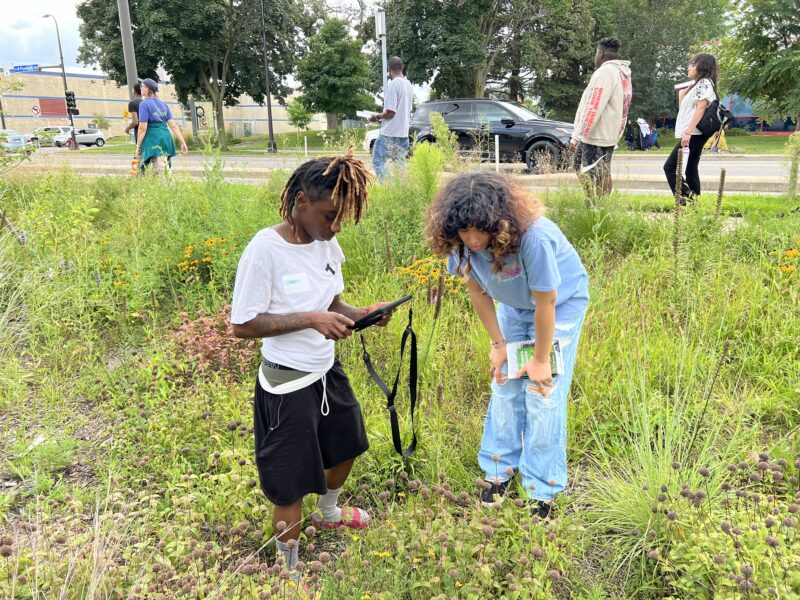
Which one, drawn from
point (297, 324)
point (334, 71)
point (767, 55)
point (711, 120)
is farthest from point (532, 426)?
point (334, 71)

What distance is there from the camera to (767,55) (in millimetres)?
20781

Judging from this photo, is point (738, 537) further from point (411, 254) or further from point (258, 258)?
point (411, 254)

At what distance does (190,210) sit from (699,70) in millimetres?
5370

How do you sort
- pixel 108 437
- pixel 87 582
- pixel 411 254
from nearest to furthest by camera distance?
pixel 87 582 → pixel 108 437 → pixel 411 254

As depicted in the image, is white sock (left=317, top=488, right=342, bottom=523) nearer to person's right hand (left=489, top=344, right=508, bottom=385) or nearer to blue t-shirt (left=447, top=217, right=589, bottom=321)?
person's right hand (left=489, top=344, right=508, bottom=385)

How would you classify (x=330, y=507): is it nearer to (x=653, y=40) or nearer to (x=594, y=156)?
(x=594, y=156)

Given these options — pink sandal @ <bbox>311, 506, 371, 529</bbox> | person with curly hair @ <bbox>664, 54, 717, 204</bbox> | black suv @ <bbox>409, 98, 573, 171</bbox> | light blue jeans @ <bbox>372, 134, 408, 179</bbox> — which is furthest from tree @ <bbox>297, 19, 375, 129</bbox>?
pink sandal @ <bbox>311, 506, 371, 529</bbox>

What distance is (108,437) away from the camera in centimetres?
329

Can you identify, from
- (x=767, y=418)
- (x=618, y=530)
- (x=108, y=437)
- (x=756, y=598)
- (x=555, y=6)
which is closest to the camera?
(x=756, y=598)

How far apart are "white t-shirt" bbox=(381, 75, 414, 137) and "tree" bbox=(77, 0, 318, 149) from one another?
77.6ft

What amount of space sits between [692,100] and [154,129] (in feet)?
21.6

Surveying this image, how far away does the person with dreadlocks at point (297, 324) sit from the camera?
81.1 inches

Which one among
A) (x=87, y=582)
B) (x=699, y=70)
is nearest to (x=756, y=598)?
(x=87, y=582)

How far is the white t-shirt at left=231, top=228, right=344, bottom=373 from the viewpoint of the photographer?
80.8 inches
